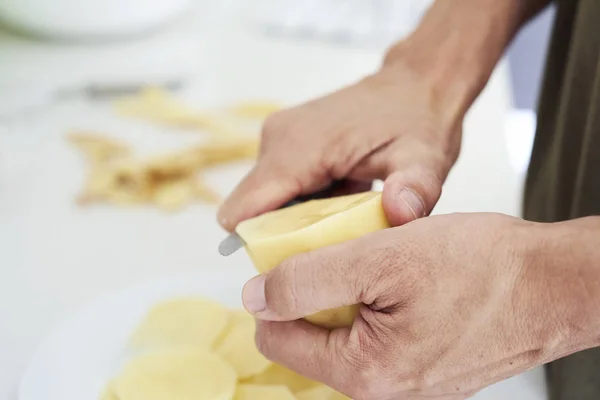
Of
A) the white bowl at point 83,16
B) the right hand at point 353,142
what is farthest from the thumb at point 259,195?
the white bowl at point 83,16

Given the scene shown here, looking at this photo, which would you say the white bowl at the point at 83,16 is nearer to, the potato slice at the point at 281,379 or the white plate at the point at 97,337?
the white plate at the point at 97,337

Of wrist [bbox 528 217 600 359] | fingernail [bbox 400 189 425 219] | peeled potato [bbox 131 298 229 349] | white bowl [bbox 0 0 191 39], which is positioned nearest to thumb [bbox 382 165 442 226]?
fingernail [bbox 400 189 425 219]

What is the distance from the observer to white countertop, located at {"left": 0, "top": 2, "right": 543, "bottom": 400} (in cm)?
81

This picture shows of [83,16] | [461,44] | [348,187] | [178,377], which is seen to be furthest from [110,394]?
[83,16]

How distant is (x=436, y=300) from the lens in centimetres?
49

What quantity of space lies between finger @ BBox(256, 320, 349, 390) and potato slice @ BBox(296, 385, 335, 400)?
73 mm

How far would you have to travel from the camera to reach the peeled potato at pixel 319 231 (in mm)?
558

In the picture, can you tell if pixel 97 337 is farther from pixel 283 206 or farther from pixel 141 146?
pixel 141 146

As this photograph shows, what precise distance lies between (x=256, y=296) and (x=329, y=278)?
65 mm

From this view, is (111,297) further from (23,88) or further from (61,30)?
(61,30)

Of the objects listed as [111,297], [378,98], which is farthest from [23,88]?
[378,98]

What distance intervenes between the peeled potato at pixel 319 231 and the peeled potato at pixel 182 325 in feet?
0.43

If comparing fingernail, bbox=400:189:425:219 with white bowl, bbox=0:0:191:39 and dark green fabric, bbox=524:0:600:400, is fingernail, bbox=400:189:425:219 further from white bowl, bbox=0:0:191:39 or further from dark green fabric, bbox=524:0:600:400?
white bowl, bbox=0:0:191:39

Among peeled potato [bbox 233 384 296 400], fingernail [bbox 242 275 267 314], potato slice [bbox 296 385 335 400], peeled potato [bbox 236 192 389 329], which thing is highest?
peeled potato [bbox 236 192 389 329]
